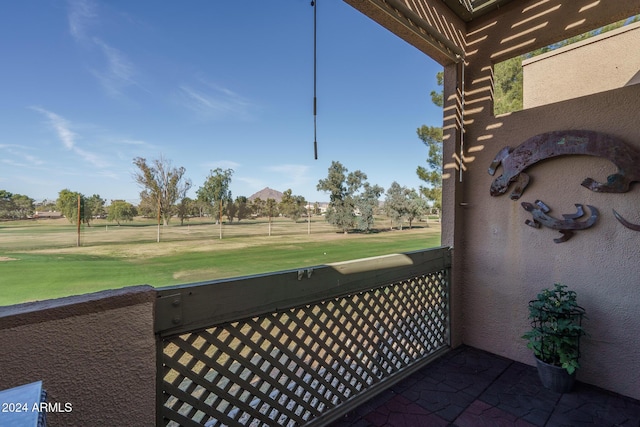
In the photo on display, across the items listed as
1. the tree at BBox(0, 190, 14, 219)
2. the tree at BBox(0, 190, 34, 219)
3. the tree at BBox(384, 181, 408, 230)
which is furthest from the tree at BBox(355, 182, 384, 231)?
the tree at BBox(0, 190, 14, 219)

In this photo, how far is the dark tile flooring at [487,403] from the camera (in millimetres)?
1807

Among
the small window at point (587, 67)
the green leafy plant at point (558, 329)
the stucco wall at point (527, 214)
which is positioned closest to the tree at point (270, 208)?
the small window at point (587, 67)

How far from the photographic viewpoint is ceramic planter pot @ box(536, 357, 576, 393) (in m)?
2.07

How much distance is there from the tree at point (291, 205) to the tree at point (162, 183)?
5.65 m

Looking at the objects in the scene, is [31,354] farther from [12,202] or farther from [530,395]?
[12,202]

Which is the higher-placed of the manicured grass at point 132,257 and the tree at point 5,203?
the tree at point 5,203

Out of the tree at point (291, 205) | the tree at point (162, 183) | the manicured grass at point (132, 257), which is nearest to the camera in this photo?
the manicured grass at point (132, 257)

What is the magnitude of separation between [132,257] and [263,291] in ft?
39.7

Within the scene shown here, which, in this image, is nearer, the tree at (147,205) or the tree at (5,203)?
the tree at (5,203)

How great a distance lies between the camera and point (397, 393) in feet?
6.91

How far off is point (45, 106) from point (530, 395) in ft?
49.1

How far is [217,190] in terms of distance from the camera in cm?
1500

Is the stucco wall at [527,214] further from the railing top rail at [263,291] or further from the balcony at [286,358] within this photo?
the railing top rail at [263,291]

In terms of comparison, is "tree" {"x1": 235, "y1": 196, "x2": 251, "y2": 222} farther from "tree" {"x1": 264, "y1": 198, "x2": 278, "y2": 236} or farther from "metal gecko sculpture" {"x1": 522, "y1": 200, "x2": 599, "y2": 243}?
"metal gecko sculpture" {"x1": 522, "y1": 200, "x2": 599, "y2": 243}
